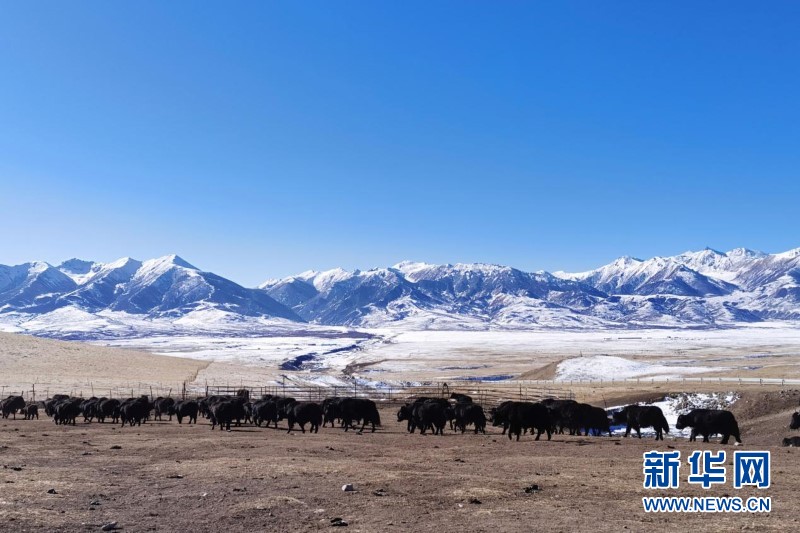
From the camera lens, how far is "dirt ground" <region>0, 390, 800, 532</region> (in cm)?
1139

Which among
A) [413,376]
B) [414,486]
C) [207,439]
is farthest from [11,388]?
[413,376]

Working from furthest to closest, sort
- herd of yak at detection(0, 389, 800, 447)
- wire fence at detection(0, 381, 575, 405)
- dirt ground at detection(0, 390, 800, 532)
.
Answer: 1. wire fence at detection(0, 381, 575, 405)
2. herd of yak at detection(0, 389, 800, 447)
3. dirt ground at detection(0, 390, 800, 532)

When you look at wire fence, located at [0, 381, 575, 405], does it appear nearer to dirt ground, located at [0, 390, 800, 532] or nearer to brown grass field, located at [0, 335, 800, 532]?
brown grass field, located at [0, 335, 800, 532]

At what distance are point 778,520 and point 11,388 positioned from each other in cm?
6603

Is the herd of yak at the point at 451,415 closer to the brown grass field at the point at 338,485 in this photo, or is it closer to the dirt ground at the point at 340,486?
the brown grass field at the point at 338,485

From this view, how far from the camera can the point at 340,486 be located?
14852 millimetres

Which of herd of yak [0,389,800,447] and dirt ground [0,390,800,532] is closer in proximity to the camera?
dirt ground [0,390,800,532]

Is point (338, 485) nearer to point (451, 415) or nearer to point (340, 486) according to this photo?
point (340, 486)

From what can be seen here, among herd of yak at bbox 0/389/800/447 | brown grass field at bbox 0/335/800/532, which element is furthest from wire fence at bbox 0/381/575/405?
brown grass field at bbox 0/335/800/532

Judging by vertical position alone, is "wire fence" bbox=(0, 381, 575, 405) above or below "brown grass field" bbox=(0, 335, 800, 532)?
below

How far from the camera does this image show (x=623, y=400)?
5050cm

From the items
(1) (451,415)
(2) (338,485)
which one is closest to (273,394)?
(1) (451,415)

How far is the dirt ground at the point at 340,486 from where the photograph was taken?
11391 mm

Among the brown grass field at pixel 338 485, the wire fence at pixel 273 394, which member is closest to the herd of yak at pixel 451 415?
the brown grass field at pixel 338 485
